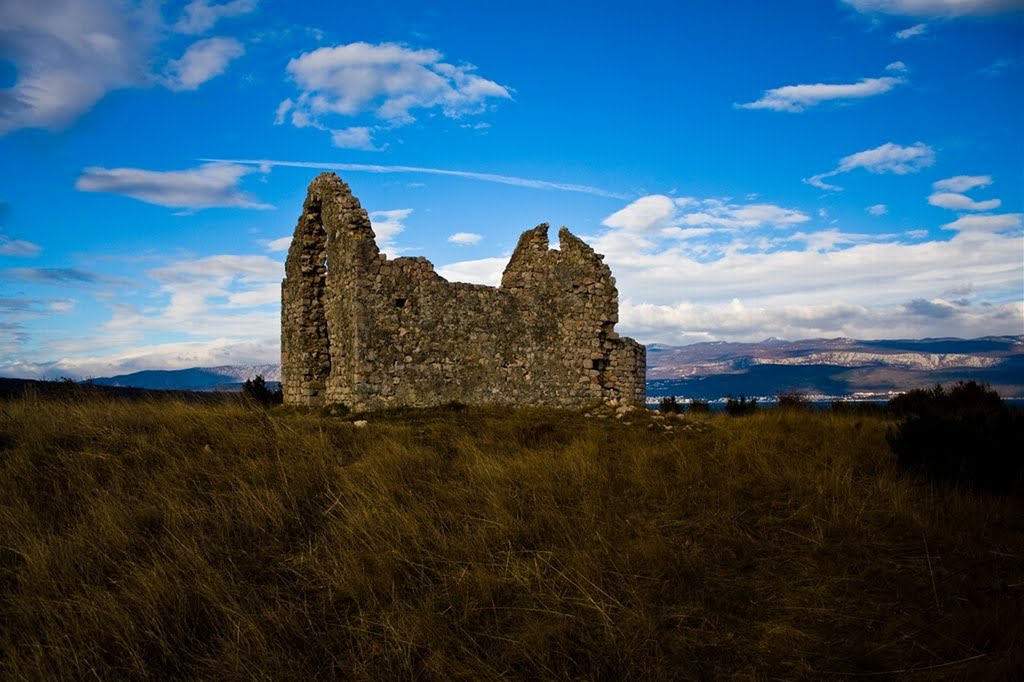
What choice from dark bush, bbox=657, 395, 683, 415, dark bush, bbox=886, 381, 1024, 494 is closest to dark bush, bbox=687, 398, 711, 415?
dark bush, bbox=657, 395, 683, 415

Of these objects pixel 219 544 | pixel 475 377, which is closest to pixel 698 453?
pixel 219 544

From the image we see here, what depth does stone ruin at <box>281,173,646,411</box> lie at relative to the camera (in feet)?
44.2

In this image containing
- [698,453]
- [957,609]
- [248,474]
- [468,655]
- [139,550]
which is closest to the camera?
[468,655]

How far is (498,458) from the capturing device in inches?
275

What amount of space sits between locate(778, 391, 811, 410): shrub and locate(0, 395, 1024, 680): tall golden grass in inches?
292

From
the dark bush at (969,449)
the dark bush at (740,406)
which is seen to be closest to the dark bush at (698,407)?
the dark bush at (740,406)

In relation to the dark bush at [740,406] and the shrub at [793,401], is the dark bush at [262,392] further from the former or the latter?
the shrub at [793,401]

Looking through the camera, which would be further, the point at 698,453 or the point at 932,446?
the point at 698,453

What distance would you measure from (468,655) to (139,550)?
315 cm

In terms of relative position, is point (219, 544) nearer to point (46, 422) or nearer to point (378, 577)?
point (378, 577)

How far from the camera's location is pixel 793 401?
15359mm

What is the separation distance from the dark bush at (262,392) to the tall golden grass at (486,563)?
923 cm

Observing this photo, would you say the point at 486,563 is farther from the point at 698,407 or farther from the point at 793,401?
the point at 698,407

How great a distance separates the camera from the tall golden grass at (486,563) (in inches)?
131
